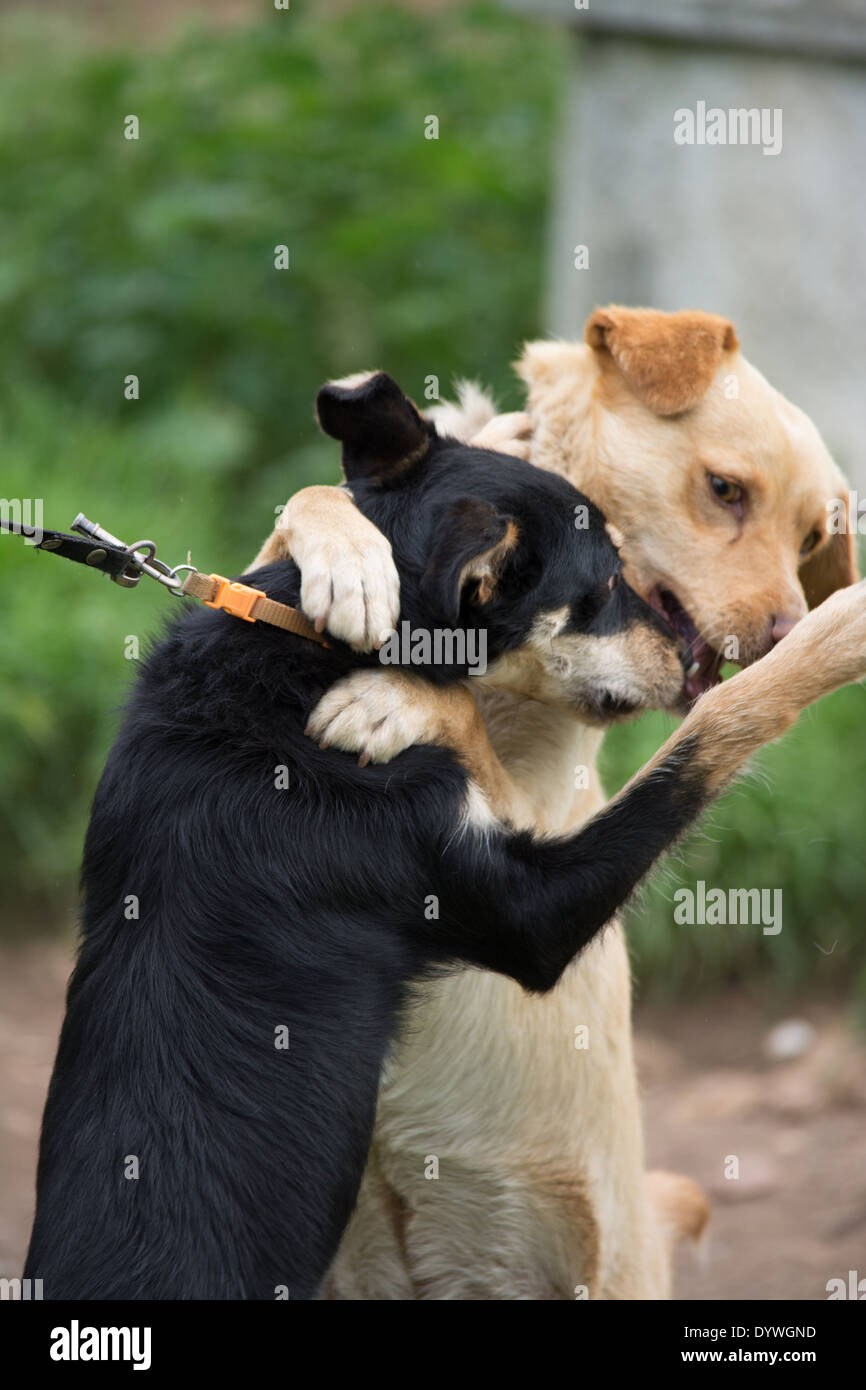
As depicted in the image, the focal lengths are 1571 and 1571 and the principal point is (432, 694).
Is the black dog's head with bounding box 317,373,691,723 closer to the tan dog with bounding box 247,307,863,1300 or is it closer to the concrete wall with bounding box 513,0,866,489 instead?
the tan dog with bounding box 247,307,863,1300

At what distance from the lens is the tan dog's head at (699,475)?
127 inches

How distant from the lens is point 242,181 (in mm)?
7648

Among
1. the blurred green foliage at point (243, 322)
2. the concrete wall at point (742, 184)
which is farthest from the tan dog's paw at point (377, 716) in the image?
the concrete wall at point (742, 184)

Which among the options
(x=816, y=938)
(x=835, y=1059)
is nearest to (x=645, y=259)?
(x=816, y=938)

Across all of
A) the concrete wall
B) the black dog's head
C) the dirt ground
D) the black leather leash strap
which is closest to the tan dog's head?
the black dog's head

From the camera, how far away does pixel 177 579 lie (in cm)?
270

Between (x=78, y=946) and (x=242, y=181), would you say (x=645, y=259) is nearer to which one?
(x=242, y=181)

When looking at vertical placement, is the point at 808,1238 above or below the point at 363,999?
below

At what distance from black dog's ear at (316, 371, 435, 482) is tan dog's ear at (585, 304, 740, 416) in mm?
573

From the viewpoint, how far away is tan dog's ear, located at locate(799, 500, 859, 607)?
11.6 feet

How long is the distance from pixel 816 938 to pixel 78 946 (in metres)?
3.30

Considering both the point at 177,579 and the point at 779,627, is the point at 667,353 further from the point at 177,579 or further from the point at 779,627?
the point at 177,579

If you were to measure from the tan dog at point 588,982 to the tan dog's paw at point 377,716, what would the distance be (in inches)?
16.1

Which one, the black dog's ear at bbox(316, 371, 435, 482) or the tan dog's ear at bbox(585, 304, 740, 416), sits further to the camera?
the tan dog's ear at bbox(585, 304, 740, 416)
